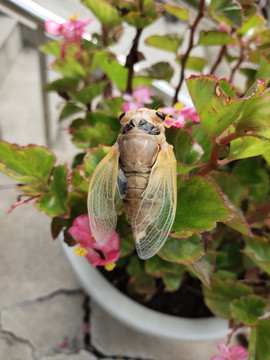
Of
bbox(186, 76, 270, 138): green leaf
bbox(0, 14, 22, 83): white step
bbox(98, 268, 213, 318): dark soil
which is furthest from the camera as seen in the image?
bbox(0, 14, 22, 83): white step

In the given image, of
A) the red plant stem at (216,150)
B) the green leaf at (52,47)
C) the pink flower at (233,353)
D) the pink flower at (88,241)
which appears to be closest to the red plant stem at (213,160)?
the red plant stem at (216,150)

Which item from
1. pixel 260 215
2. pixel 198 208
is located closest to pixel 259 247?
pixel 260 215

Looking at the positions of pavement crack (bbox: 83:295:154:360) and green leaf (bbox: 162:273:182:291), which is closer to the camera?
green leaf (bbox: 162:273:182:291)

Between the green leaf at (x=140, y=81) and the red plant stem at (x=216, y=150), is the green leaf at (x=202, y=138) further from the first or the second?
the green leaf at (x=140, y=81)

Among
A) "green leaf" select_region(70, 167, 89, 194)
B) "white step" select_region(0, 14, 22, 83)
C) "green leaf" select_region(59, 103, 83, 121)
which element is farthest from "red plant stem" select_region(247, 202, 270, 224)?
"white step" select_region(0, 14, 22, 83)

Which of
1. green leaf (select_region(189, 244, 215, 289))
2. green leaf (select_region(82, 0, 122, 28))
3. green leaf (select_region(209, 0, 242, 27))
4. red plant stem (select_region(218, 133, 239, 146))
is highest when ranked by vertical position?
green leaf (select_region(209, 0, 242, 27))

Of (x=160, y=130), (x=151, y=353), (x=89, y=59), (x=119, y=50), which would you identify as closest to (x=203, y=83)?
(x=160, y=130)

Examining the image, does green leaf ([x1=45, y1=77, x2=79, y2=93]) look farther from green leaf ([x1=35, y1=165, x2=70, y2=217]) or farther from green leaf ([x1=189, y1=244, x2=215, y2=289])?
green leaf ([x1=189, y1=244, x2=215, y2=289])

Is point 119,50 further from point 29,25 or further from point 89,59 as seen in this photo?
point 89,59
